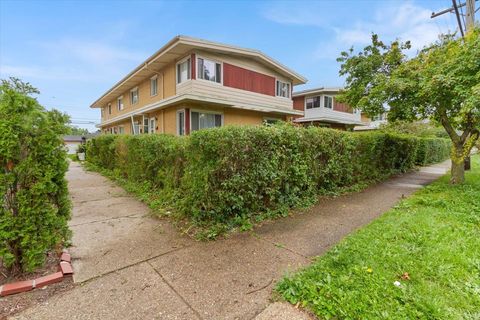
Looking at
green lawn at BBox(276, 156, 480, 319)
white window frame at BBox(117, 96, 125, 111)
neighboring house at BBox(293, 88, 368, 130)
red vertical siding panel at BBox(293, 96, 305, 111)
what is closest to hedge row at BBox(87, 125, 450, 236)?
green lawn at BBox(276, 156, 480, 319)

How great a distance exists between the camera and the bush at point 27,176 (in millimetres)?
2420

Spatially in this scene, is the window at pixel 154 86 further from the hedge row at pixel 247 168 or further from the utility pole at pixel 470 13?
the utility pole at pixel 470 13

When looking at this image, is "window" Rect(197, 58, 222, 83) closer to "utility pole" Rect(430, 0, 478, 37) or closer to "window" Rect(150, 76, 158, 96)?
"window" Rect(150, 76, 158, 96)

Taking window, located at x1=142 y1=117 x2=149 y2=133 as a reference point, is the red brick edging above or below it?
below

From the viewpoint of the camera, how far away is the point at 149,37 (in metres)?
15.4

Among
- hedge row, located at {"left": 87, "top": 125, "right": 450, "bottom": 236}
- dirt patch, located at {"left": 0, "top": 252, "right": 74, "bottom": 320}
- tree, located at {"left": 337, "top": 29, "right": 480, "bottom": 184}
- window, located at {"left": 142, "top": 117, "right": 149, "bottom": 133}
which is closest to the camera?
dirt patch, located at {"left": 0, "top": 252, "right": 74, "bottom": 320}

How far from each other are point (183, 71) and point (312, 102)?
1457 cm

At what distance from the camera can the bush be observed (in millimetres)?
2420

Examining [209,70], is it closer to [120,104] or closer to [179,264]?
[179,264]

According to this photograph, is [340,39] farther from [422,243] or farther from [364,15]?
[422,243]

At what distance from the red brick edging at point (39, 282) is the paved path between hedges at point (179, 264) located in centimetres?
15

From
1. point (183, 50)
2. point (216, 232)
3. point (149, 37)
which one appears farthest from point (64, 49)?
point (216, 232)

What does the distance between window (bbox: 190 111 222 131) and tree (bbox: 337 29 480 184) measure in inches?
263

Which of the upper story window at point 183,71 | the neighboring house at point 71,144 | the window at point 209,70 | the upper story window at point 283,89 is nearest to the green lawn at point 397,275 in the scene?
the neighboring house at point 71,144
